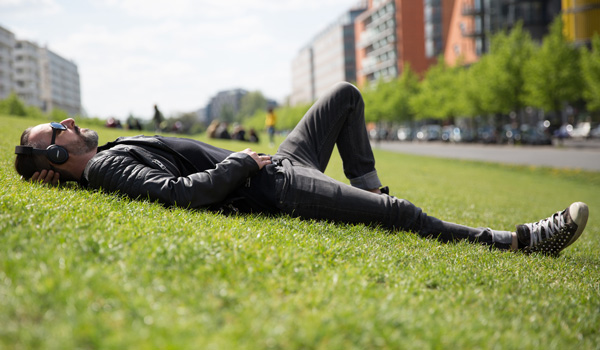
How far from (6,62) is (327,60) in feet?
266

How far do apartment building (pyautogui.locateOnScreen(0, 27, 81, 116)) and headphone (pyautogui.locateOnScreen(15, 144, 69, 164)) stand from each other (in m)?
106

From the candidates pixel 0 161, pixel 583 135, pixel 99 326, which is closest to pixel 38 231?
pixel 99 326

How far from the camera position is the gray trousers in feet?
13.0

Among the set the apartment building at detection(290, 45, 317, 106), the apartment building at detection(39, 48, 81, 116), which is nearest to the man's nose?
the apartment building at detection(39, 48, 81, 116)

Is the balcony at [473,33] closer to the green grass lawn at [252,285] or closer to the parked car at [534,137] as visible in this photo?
the parked car at [534,137]

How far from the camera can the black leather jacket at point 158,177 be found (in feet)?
12.1

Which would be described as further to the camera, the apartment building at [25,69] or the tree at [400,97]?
the apartment building at [25,69]

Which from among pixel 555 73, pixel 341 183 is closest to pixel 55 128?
pixel 341 183

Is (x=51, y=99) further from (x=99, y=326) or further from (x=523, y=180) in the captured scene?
(x=99, y=326)

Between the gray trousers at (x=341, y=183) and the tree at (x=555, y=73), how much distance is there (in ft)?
141

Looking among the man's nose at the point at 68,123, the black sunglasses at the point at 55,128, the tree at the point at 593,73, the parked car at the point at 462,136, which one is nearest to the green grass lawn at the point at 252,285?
the black sunglasses at the point at 55,128

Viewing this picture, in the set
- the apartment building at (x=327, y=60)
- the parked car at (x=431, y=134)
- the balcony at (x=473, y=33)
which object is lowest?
the parked car at (x=431, y=134)

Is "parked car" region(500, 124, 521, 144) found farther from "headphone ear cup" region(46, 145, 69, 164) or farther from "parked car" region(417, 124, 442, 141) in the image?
"headphone ear cup" region(46, 145, 69, 164)

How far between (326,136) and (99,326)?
3.03 meters
